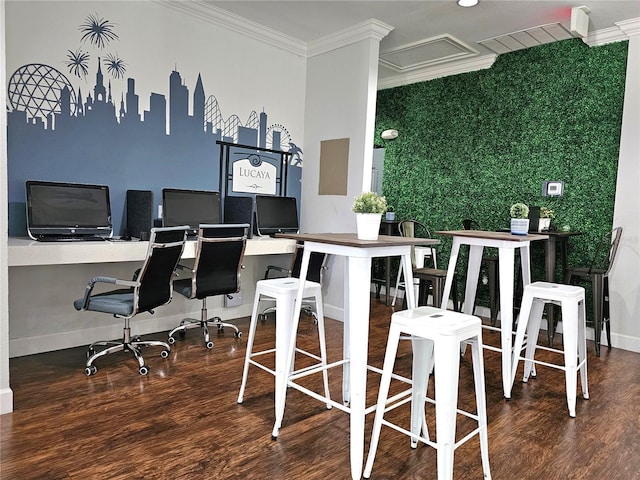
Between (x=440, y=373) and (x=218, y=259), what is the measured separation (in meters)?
2.25

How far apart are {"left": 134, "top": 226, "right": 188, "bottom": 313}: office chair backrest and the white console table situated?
0.96 feet

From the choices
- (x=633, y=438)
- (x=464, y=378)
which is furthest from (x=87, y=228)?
(x=633, y=438)

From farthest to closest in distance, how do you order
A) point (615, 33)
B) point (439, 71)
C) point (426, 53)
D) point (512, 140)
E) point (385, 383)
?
point (439, 71) → point (426, 53) → point (512, 140) → point (615, 33) → point (385, 383)

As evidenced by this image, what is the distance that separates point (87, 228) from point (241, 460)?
7.29 ft

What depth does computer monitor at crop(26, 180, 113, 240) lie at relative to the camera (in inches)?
127

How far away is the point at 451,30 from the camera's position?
179 inches

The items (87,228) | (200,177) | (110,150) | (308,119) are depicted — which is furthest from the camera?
(308,119)

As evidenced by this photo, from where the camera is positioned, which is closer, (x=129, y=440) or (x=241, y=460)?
(x=241, y=460)

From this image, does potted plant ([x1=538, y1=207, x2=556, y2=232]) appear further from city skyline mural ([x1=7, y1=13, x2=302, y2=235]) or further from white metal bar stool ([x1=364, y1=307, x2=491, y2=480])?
Answer: city skyline mural ([x1=7, y1=13, x2=302, y2=235])

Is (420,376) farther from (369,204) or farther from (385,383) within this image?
(369,204)

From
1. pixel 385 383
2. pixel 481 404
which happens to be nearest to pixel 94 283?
pixel 385 383

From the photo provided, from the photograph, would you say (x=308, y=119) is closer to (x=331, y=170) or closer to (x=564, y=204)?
(x=331, y=170)

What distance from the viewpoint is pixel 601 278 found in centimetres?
402

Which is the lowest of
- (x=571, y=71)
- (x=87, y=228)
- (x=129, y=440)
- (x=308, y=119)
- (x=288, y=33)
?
(x=129, y=440)
